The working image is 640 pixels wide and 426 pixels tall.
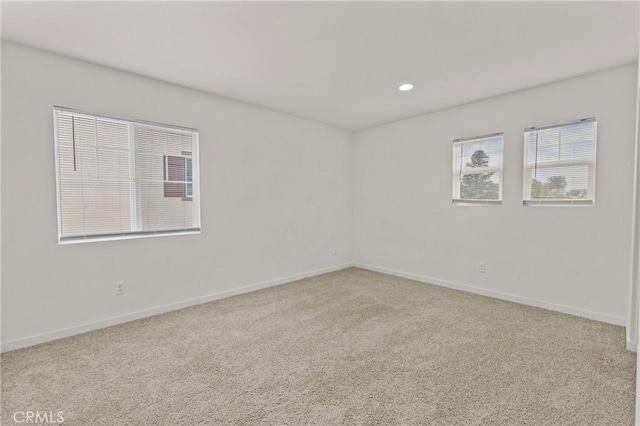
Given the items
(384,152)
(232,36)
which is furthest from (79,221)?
(384,152)

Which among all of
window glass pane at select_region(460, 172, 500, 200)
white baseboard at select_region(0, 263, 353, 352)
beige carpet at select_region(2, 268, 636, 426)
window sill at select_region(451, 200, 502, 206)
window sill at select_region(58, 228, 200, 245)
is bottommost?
beige carpet at select_region(2, 268, 636, 426)

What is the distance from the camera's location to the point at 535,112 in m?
3.32

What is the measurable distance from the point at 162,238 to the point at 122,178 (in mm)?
715

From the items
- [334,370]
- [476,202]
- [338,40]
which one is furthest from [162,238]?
[476,202]

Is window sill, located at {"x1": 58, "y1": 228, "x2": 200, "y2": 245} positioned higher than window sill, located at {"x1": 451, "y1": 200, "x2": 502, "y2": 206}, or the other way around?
window sill, located at {"x1": 451, "y1": 200, "x2": 502, "y2": 206}

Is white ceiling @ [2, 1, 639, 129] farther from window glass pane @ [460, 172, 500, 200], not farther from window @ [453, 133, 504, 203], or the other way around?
window glass pane @ [460, 172, 500, 200]

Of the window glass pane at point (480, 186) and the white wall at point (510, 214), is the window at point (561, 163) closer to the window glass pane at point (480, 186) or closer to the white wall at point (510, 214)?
the white wall at point (510, 214)

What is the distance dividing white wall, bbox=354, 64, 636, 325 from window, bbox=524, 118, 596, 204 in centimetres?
8

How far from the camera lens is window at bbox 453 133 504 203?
12.1 ft

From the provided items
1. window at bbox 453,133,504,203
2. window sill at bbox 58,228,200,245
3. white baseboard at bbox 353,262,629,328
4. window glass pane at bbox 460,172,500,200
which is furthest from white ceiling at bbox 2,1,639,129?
white baseboard at bbox 353,262,629,328

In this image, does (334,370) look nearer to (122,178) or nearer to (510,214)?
(122,178)

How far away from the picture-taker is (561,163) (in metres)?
3.19

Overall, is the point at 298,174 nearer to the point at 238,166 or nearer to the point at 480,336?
the point at 238,166

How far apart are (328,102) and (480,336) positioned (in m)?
3.08
